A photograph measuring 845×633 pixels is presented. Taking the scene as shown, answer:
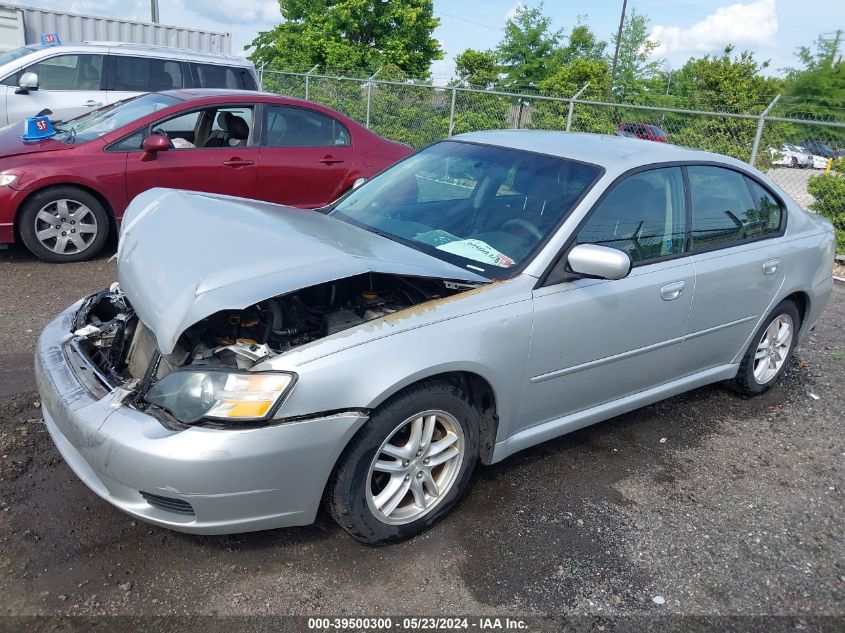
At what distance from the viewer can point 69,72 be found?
938 centimetres

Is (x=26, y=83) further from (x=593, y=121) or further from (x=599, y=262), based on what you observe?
(x=599, y=262)

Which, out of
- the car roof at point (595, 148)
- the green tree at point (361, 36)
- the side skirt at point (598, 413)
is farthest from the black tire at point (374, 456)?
the green tree at point (361, 36)

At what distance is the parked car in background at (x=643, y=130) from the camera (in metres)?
11.8

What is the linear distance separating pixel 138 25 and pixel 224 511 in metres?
17.3

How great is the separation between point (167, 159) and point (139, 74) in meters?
3.99

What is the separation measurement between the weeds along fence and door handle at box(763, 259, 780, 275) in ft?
15.6

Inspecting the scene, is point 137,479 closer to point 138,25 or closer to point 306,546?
point 306,546

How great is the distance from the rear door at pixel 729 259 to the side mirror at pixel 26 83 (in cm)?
852

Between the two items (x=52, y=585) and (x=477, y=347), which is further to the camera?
(x=477, y=347)

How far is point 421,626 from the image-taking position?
8.03 ft

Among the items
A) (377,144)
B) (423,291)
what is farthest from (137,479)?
(377,144)

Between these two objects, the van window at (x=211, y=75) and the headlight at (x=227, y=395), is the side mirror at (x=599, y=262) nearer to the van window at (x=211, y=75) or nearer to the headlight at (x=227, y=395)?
the headlight at (x=227, y=395)

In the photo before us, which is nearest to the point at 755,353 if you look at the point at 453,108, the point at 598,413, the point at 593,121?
the point at 598,413

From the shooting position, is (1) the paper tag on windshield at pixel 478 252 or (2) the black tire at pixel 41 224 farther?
(2) the black tire at pixel 41 224
